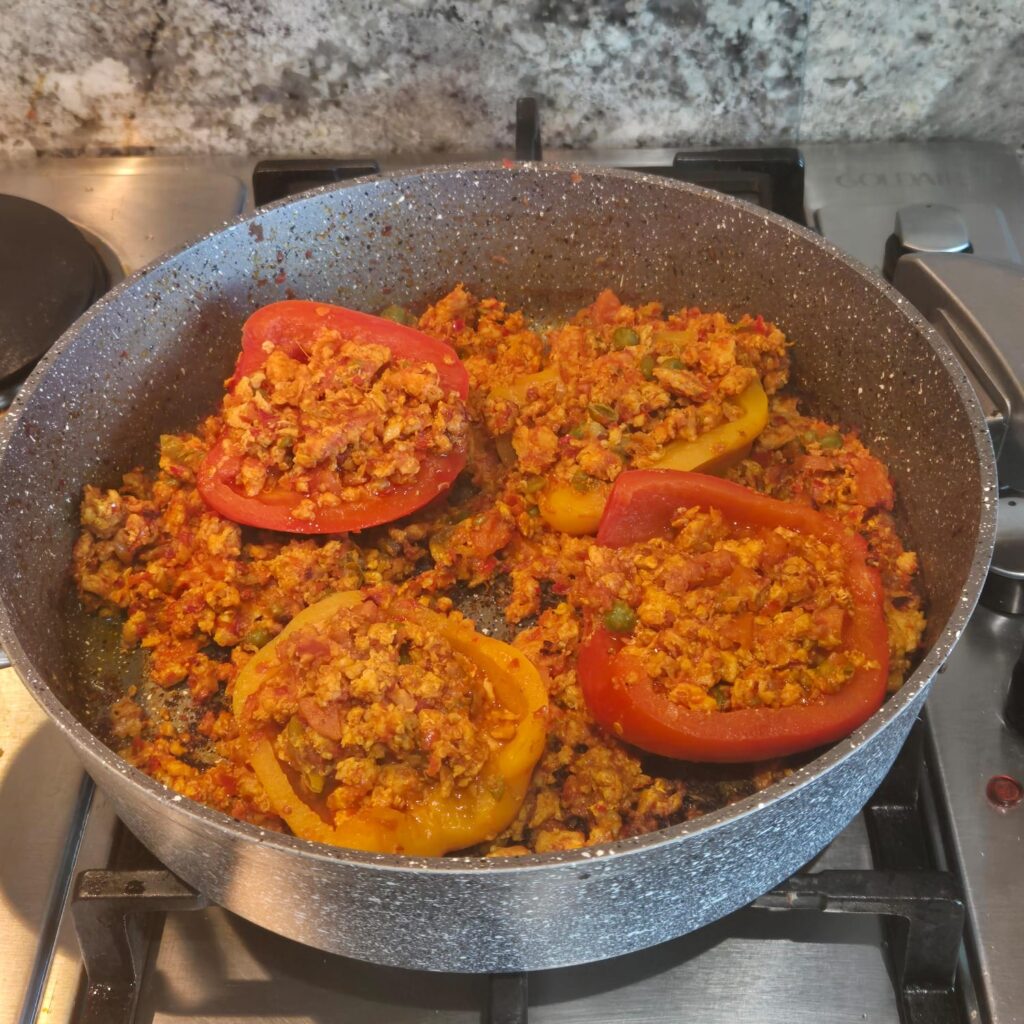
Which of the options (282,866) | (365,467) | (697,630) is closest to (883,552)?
(697,630)

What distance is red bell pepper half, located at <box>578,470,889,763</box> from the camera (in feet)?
3.52

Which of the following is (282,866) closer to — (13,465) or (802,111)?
(13,465)

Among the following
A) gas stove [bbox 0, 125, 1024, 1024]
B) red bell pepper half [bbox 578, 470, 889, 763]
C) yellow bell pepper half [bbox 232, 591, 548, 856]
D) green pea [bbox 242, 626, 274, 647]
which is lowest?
gas stove [bbox 0, 125, 1024, 1024]

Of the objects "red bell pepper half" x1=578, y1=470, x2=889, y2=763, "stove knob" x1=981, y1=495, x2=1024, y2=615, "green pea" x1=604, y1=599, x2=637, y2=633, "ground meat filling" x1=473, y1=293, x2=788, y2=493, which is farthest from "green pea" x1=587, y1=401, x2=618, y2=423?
"stove knob" x1=981, y1=495, x2=1024, y2=615

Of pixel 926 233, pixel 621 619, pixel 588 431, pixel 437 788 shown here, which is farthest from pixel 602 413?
pixel 926 233

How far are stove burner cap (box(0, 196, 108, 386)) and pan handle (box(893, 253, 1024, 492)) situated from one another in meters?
1.21

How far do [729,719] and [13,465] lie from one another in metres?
0.87

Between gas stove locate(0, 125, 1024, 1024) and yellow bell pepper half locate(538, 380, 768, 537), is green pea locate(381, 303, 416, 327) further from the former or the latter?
gas stove locate(0, 125, 1024, 1024)

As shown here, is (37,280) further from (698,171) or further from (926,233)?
(926,233)

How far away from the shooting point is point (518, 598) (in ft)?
4.43

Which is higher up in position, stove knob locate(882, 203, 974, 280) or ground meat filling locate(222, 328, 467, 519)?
stove knob locate(882, 203, 974, 280)

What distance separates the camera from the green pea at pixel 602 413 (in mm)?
1354

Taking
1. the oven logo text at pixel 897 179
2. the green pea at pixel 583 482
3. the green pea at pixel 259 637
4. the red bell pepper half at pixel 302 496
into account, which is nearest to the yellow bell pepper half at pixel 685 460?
the green pea at pixel 583 482

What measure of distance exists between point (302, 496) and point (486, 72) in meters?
0.86
